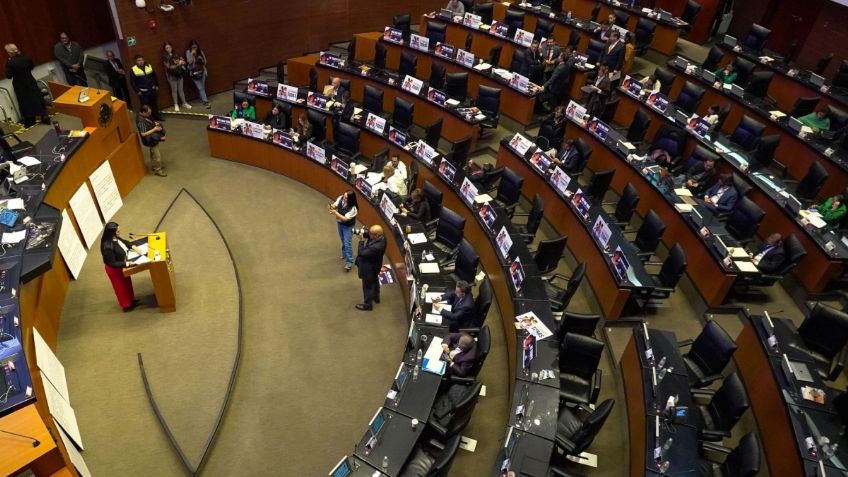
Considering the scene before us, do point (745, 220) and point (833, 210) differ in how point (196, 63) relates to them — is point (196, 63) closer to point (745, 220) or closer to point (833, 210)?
point (745, 220)

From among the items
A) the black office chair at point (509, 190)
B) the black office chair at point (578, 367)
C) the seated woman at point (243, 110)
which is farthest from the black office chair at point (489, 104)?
the black office chair at point (578, 367)

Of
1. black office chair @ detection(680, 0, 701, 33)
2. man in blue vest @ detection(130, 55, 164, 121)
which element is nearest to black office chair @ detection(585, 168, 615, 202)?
black office chair @ detection(680, 0, 701, 33)

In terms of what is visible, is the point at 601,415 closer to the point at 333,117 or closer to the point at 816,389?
the point at 816,389

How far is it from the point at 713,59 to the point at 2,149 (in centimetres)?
1532

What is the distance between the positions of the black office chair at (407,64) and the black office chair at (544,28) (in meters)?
3.61

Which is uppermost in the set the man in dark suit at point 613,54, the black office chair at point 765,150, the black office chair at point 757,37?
the black office chair at point 757,37

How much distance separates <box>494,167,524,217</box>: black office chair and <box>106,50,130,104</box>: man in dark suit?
31.7 feet

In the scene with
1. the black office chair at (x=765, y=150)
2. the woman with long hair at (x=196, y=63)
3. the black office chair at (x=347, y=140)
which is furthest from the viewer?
the woman with long hair at (x=196, y=63)

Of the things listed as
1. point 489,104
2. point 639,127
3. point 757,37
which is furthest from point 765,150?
point 757,37

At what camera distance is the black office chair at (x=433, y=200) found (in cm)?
962

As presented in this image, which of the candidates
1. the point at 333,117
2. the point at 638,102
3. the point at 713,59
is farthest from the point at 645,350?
the point at 713,59

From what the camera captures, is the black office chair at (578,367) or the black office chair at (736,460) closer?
the black office chair at (736,460)

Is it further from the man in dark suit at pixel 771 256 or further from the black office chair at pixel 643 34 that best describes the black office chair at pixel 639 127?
the black office chair at pixel 643 34

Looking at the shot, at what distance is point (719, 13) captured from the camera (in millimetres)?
16875
